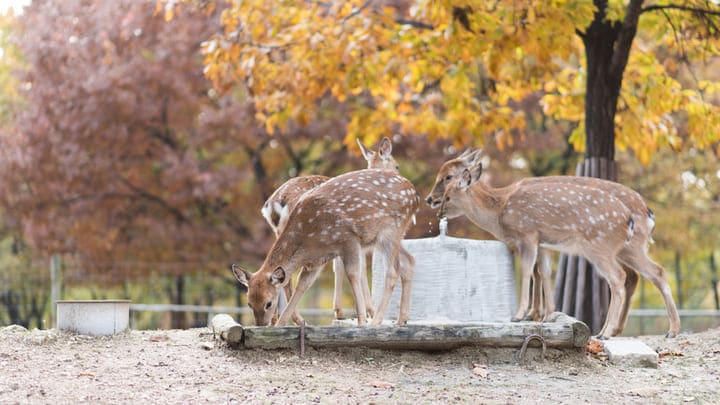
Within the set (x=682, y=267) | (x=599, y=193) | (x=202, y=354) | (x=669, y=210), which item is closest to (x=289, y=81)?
(x=599, y=193)

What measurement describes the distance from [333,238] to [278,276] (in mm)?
480

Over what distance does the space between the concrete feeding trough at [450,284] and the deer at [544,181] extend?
1.27 ft

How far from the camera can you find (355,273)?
682 centimetres

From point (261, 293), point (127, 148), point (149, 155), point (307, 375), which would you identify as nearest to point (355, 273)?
point (261, 293)

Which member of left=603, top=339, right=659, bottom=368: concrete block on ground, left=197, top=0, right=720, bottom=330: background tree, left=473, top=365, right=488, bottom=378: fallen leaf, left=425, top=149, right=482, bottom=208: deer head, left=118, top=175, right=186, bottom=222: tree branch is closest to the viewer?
left=473, top=365, right=488, bottom=378: fallen leaf

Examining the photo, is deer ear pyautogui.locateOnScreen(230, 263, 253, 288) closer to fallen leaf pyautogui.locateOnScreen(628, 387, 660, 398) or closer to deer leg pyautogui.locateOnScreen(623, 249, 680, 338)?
fallen leaf pyautogui.locateOnScreen(628, 387, 660, 398)

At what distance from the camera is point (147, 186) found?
1587 centimetres

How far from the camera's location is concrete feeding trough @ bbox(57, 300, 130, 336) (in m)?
7.20

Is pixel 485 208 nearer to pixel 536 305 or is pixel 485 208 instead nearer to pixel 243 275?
pixel 536 305

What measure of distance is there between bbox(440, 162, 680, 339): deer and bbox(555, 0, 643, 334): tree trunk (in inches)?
58.0

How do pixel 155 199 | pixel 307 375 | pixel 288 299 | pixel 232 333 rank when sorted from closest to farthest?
pixel 307 375 → pixel 232 333 → pixel 288 299 → pixel 155 199

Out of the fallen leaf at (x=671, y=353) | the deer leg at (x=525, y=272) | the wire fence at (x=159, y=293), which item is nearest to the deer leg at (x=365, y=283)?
the deer leg at (x=525, y=272)

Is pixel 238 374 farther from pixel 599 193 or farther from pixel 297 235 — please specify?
pixel 599 193

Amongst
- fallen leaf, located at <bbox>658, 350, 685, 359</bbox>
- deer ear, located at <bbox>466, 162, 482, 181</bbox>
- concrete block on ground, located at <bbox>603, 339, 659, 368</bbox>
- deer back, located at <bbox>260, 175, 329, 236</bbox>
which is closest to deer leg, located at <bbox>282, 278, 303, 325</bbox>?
deer back, located at <bbox>260, 175, 329, 236</bbox>
